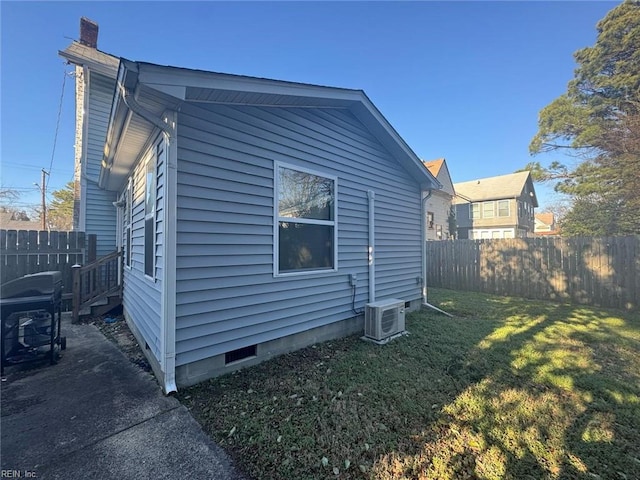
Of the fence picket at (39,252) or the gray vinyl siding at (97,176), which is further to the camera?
the gray vinyl siding at (97,176)

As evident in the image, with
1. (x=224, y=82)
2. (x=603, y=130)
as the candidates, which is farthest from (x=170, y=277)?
(x=603, y=130)

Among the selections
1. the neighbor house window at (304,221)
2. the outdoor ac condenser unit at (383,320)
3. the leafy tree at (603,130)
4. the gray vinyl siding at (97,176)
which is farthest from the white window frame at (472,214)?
the gray vinyl siding at (97,176)

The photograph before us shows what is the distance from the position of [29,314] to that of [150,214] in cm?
227

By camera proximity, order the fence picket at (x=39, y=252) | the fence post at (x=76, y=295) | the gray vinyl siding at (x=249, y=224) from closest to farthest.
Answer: the gray vinyl siding at (x=249, y=224) → the fence post at (x=76, y=295) → the fence picket at (x=39, y=252)

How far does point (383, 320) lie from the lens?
15.0ft

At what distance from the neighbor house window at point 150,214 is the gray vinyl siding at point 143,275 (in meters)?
0.15

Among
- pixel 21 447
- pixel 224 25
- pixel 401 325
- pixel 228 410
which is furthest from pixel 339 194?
pixel 224 25

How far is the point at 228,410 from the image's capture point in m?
2.54

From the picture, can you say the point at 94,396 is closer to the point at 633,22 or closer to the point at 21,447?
the point at 21,447

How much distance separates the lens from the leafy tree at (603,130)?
33.9 feet

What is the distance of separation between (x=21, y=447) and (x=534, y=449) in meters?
3.87

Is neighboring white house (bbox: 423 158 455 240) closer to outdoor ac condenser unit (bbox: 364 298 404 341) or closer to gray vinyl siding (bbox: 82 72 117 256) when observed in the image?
outdoor ac condenser unit (bbox: 364 298 404 341)

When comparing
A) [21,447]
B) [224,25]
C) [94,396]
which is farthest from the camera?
[224,25]

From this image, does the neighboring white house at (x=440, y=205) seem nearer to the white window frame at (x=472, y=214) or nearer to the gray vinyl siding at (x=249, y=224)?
the white window frame at (x=472, y=214)
